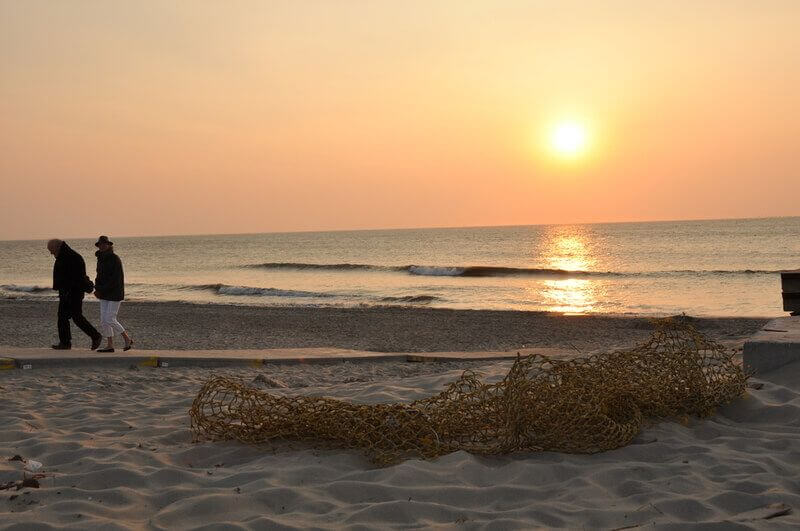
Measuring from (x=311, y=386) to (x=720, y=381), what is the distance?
14.6 ft

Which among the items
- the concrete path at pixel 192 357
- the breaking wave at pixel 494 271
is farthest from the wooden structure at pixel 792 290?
the breaking wave at pixel 494 271

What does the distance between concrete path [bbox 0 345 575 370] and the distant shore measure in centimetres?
281

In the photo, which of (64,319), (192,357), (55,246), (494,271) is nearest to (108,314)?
(64,319)

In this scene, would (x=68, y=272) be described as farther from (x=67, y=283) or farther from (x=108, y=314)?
(x=108, y=314)

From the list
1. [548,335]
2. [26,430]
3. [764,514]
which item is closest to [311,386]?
[26,430]

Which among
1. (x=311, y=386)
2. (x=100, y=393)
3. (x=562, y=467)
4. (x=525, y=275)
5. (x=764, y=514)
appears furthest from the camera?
(x=525, y=275)

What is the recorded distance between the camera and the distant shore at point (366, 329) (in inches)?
566

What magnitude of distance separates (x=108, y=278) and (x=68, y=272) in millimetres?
579

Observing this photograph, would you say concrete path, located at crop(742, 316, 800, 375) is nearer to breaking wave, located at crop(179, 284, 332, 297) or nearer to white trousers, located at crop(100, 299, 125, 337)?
white trousers, located at crop(100, 299, 125, 337)

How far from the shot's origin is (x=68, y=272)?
10.4 meters

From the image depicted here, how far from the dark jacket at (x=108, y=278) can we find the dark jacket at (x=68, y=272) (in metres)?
0.26

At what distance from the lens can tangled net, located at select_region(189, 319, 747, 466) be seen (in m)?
4.86

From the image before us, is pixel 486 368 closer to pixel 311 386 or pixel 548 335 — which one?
pixel 311 386

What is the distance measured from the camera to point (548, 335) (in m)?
15.8
